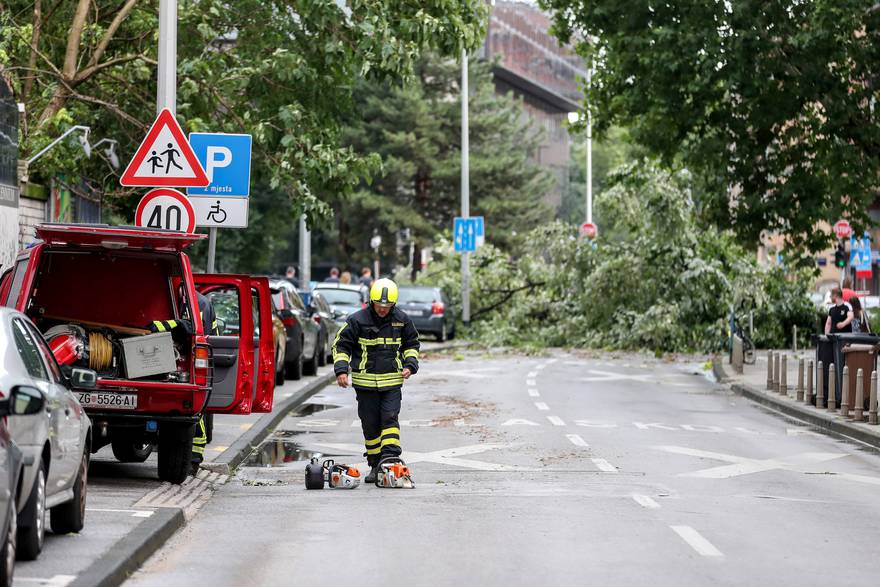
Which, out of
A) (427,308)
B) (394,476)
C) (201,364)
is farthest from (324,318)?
(201,364)

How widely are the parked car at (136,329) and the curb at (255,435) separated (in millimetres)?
506

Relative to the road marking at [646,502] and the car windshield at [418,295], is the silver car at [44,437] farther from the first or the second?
the car windshield at [418,295]

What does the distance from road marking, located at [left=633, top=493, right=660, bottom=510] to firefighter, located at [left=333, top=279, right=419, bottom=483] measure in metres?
2.12

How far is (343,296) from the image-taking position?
3562 centimetres

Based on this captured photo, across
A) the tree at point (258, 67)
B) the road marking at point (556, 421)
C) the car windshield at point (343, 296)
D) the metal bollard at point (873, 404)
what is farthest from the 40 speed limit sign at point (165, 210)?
the car windshield at point (343, 296)

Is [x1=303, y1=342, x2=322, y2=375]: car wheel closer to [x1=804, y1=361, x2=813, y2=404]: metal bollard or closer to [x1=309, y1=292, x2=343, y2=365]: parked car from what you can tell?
[x1=309, y1=292, x2=343, y2=365]: parked car

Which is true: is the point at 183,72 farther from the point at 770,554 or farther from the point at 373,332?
the point at 770,554

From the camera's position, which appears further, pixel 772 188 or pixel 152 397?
pixel 772 188

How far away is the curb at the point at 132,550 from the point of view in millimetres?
7676

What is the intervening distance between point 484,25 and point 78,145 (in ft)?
19.0

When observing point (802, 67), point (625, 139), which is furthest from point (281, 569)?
point (625, 139)

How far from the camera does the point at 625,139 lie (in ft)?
96.4

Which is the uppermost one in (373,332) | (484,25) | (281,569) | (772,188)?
(484,25)

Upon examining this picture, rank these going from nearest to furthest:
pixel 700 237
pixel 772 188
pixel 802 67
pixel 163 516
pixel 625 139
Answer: pixel 163 516 → pixel 802 67 → pixel 772 188 → pixel 625 139 → pixel 700 237
